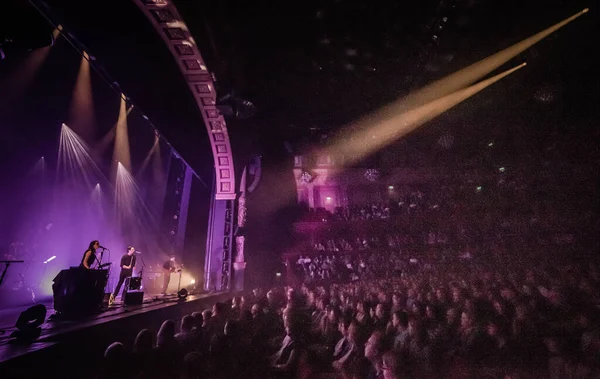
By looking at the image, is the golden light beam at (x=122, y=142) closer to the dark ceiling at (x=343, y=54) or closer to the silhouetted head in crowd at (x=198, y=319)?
the dark ceiling at (x=343, y=54)

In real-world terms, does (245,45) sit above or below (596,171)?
above

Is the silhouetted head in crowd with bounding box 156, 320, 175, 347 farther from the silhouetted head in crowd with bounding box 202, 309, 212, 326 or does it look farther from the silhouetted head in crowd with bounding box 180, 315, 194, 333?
the silhouetted head in crowd with bounding box 202, 309, 212, 326

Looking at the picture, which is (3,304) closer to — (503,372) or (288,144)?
(288,144)

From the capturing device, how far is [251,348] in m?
3.31

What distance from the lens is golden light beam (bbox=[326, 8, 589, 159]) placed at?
696cm

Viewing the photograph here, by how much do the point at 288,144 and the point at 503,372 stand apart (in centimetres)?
1191

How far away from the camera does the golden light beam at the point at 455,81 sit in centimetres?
696

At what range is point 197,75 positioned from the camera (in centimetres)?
759

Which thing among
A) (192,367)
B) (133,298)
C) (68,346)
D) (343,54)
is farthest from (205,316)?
(343,54)

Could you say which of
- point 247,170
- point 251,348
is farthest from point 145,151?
point 251,348

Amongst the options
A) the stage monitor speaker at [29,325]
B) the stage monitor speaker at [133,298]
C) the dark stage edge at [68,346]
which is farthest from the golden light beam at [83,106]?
the stage monitor speaker at [29,325]

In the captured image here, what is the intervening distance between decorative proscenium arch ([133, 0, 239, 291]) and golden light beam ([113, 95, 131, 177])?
5.27 metres

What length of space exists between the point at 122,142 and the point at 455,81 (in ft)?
48.1

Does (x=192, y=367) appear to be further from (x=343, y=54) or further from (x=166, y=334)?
(x=343, y=54)
